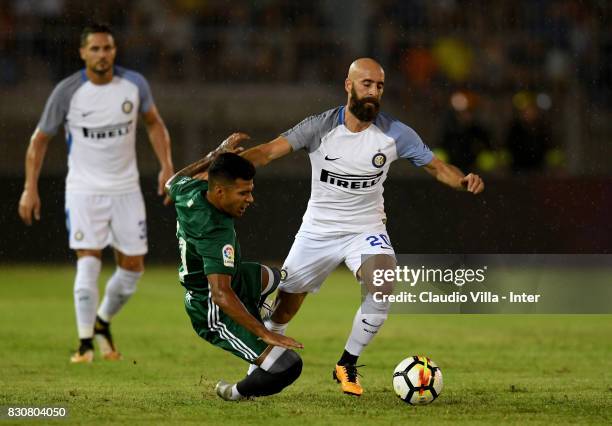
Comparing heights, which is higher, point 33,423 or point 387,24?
point 387,24

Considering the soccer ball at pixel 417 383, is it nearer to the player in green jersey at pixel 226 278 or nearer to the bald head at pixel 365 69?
the player in green jersey at pixel 226 278

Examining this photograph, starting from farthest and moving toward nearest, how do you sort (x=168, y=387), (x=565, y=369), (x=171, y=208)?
(x=171, y=208), (x=565, y=369), (x=168, y=387)

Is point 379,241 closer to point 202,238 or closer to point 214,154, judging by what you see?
point 214,154

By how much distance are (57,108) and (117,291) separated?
1517mm

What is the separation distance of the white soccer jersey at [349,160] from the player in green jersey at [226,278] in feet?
2.76

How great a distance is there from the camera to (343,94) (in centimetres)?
1639

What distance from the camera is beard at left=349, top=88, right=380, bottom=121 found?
24.9ft

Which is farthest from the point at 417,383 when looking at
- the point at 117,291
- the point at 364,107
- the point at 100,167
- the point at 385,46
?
the point at 385,46

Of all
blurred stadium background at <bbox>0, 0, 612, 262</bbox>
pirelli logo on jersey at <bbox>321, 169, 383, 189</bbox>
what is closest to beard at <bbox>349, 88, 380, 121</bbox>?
pirelli logo on jersey at <bbox>321, 169, 383, 189</bbox>

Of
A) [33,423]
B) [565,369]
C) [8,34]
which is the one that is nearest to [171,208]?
[8,34]

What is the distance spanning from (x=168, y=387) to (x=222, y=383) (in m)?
0.65

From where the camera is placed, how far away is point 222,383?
718cm

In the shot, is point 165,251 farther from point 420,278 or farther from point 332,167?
point 332,167

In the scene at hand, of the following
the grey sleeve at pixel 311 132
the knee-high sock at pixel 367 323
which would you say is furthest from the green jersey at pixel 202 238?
the knee-high sock at pixel 367 323
